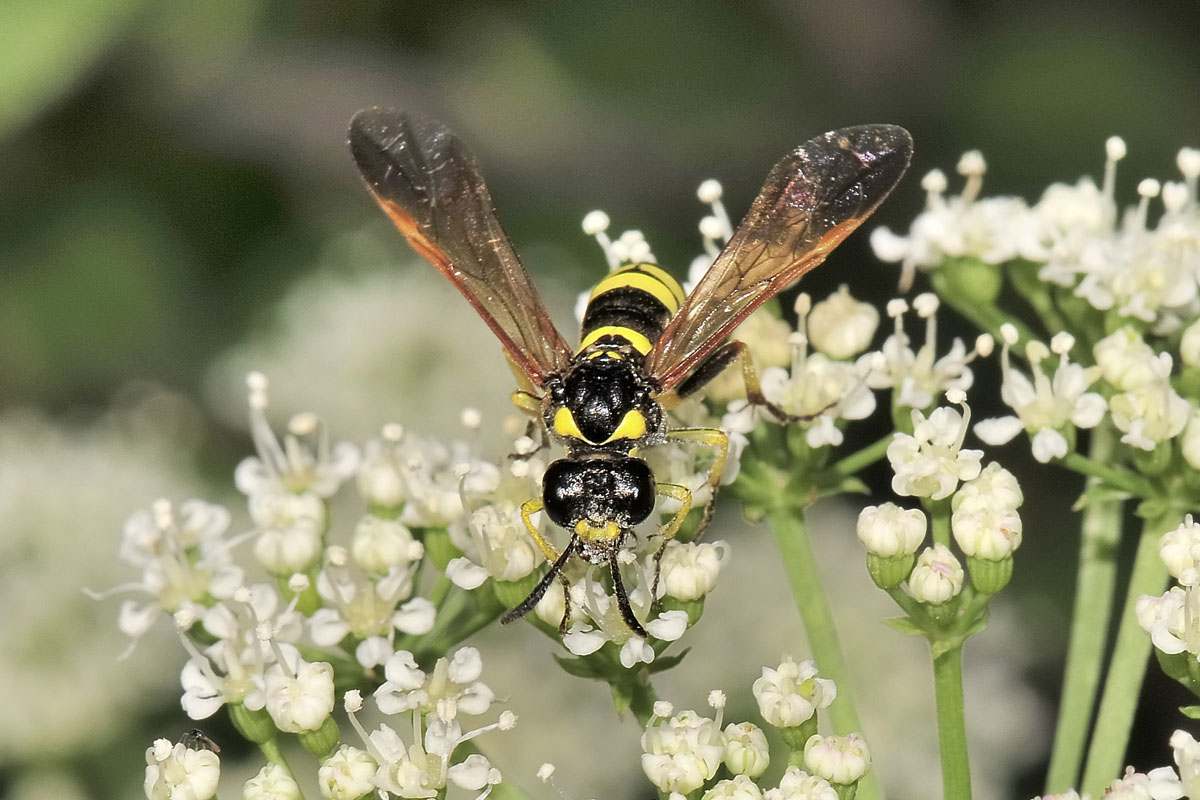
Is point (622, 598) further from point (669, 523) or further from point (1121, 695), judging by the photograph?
point (1121, 695)

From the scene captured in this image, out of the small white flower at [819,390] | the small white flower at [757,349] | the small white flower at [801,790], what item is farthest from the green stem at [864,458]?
the small white flower at [801,790]

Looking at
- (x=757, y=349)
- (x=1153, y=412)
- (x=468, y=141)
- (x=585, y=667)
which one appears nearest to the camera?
(x=585, y=667)

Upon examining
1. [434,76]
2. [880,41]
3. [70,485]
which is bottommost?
[70,485]

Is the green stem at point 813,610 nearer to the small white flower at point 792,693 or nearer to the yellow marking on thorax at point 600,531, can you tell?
the small white flower at point 792,693

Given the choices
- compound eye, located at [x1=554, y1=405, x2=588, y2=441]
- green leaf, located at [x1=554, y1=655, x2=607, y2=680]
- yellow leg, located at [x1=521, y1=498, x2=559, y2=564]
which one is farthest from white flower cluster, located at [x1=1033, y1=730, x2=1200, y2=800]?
compound eye, located at [x1=554, y1=405, x2=588, y2=441]

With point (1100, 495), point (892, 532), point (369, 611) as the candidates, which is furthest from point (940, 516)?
point (369, 611)

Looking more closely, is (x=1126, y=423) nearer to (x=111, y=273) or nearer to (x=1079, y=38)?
(x=1079, y=38)

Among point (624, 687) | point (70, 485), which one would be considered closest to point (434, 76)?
point (70, 485)
